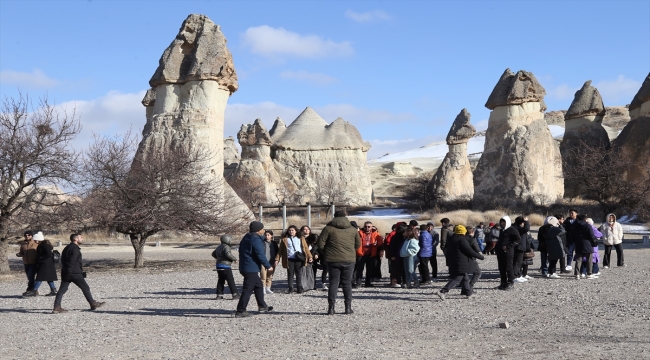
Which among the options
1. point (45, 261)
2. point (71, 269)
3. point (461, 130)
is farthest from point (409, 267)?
point (461, 130)

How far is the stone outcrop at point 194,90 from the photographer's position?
26.4 meters

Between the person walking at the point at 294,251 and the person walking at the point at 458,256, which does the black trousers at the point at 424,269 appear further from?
the person walking at the point at 294,251

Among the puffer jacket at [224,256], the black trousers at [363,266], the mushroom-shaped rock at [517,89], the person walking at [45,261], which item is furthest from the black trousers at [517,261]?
the mushroom-shaped rock at [517,89]

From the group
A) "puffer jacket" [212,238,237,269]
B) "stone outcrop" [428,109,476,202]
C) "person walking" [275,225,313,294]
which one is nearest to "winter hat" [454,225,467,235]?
"person walking" [275,225,313,294]

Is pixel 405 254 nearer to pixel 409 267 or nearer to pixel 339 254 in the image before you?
pixel 409 267

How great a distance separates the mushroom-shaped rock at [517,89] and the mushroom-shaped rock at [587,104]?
962 cm

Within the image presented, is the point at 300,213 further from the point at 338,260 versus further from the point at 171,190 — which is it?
the point at 338,260

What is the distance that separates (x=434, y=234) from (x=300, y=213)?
28241 millimetres

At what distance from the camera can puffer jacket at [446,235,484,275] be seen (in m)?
10.5

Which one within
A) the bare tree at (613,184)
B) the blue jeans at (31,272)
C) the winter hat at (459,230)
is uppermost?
the bare tree at (613,184)

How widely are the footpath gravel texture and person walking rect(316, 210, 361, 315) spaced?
29 cm

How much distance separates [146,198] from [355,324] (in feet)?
32.5

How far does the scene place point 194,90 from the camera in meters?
26.6

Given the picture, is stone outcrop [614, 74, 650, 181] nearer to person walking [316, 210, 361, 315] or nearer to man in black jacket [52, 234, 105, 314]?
person walking [316, 210, 361, 315]
